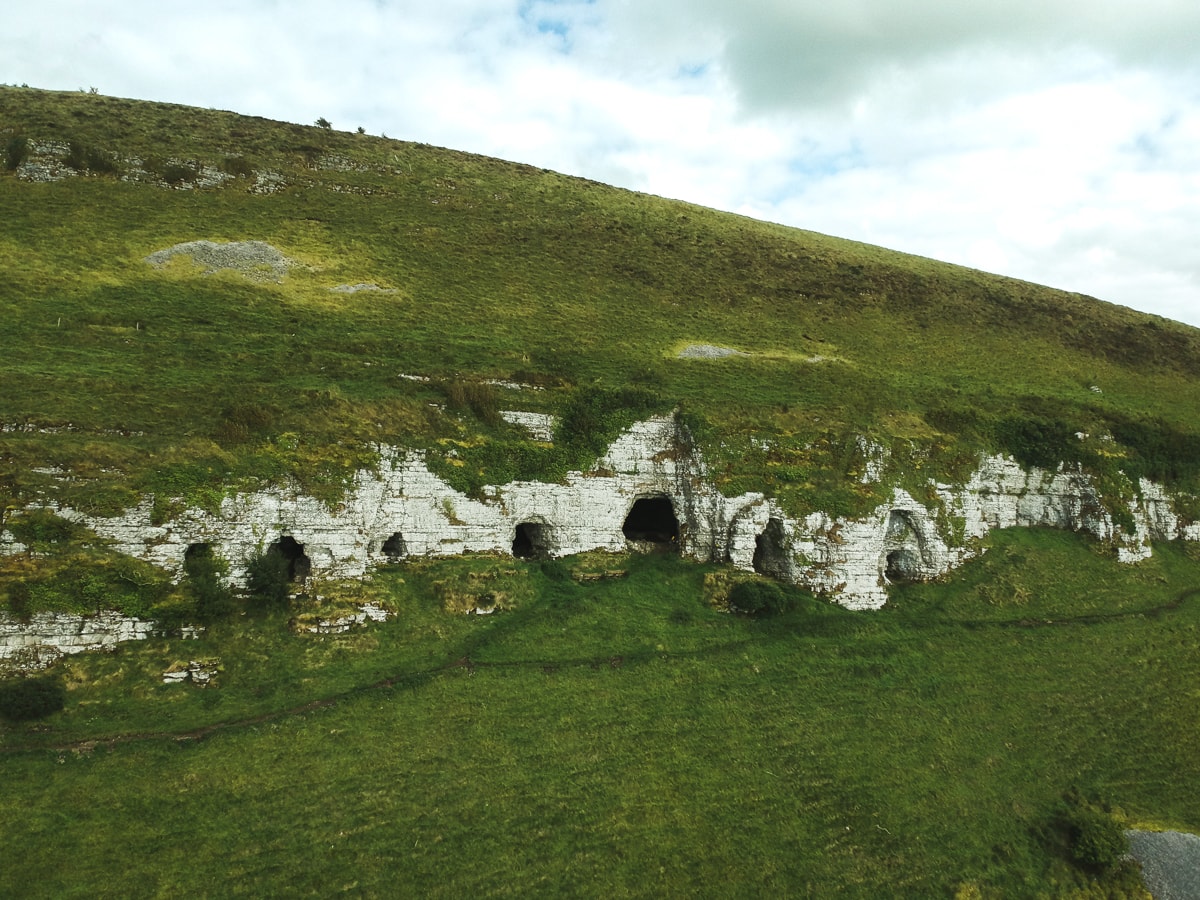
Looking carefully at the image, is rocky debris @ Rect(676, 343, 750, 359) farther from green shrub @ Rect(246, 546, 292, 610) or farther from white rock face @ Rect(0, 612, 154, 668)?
white rock face @ Rect(0, 612, 154, 668)

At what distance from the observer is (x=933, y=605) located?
32969 millimetres

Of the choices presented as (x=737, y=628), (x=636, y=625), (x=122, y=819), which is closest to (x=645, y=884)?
(x=636, y=625)

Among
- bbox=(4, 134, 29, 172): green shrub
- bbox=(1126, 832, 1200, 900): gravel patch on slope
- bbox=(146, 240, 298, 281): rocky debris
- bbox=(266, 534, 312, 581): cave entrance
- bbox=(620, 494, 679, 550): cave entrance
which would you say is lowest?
bbox=(1126, 832, 1200, 900): gravel patch on slope

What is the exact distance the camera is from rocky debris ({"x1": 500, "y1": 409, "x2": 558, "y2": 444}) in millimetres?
31969

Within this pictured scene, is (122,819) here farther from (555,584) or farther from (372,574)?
(555,584)

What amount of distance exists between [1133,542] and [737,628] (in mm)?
28425

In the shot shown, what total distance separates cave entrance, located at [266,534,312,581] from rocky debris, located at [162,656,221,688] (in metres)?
4.58

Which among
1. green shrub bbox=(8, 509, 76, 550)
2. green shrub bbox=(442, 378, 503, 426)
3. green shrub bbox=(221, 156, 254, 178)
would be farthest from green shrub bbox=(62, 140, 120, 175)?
green shrub bbox=(8, 509, 76, 550)

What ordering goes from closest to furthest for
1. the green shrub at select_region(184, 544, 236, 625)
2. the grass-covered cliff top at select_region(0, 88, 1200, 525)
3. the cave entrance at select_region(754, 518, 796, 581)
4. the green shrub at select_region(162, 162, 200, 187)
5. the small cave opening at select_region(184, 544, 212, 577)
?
the green shrub at select_region(184, 544, 236, 625) < the small cave opening at select_region(184, 544, 212, 577) < the grass-covered cliff top at select_region(0, 88, 1200, 525) < the cave entrance at select_region(754, 518, 796, 581) < the green shrub at select_region(162, 162, 200, 187)

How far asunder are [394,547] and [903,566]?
2713 centimetres

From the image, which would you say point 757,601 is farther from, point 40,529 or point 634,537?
point 40,529

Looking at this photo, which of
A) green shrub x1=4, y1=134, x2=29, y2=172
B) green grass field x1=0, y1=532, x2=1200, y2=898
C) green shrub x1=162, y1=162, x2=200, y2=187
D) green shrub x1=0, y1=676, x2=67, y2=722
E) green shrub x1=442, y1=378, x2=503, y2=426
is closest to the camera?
green grass field x1=0, y1=532, x2=1200, y2=898

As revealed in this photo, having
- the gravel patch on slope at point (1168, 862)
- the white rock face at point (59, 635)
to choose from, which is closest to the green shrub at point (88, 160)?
the white rock face at point (59, 635)

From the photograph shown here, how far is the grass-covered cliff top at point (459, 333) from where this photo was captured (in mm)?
27516
